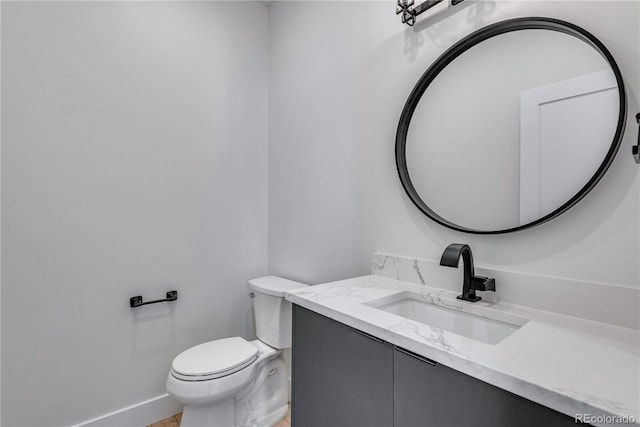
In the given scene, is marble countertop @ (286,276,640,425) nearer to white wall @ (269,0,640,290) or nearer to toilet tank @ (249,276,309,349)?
white wall @ (269,0,640,290)

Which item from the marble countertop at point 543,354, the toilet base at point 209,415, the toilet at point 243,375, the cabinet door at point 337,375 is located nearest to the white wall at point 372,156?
the marble countertop at point 543,354

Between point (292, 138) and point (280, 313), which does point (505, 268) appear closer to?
point (280, 313)

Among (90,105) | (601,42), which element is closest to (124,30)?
(90,105)

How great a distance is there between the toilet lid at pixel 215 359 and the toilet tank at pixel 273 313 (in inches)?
5.2

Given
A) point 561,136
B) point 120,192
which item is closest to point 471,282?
point 561,136

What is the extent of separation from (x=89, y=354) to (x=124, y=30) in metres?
1.69

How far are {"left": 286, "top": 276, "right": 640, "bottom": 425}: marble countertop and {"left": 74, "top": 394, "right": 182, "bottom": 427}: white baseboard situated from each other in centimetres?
135

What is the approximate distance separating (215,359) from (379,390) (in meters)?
0.96

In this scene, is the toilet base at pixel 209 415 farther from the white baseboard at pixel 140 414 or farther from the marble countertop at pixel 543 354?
the marble countertop at pixel 543 354

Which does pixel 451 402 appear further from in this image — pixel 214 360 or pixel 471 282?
pixel 214 360

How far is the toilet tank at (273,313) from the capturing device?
177 cm

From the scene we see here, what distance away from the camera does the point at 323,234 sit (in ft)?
6.01

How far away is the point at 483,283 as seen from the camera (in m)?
1.10

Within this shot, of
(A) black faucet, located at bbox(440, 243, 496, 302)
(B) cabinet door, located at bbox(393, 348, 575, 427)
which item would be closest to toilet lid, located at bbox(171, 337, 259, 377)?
(B) cabinet door, located at bbox(393, 348, 575, 427)
